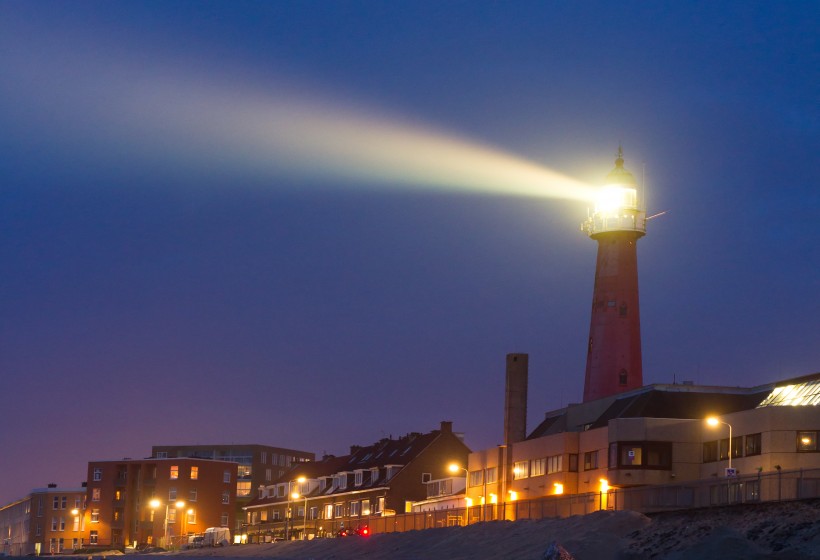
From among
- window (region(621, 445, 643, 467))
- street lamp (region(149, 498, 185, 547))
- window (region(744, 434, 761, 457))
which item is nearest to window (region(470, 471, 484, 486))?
window (region(621, 445, 643, 467))

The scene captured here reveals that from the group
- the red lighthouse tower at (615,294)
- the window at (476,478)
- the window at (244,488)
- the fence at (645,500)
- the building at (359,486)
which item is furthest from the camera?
the window at (244,488)

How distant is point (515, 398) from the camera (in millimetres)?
79000

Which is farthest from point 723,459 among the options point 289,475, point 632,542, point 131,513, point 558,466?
point 131,513

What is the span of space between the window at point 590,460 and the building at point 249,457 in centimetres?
9712

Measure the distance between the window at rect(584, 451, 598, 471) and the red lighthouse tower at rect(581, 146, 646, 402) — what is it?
5.59m

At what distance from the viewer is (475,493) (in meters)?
83.2

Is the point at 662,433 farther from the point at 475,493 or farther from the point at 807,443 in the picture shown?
the point at 475,493

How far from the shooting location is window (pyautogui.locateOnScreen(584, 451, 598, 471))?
69.2 m

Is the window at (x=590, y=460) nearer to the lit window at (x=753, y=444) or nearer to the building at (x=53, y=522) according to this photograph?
the lit window at (x=753, y=444)

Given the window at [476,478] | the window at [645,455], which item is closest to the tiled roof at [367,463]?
the window at [476,478]

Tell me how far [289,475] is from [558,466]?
62281 mm

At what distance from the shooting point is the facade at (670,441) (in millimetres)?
59125

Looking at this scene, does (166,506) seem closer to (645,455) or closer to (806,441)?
(645,455)

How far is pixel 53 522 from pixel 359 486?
5774cm
